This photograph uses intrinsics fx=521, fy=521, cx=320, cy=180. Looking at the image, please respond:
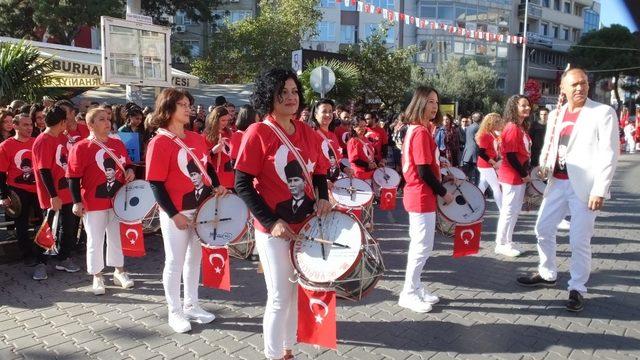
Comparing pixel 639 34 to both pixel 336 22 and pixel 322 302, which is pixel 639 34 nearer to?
pixel 322 302

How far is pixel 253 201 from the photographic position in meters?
3.17

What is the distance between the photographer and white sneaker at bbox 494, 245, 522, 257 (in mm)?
6832

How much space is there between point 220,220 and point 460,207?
2.36m

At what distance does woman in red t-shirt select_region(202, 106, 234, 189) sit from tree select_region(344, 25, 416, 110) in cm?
1861

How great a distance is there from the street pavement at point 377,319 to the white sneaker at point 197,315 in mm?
63

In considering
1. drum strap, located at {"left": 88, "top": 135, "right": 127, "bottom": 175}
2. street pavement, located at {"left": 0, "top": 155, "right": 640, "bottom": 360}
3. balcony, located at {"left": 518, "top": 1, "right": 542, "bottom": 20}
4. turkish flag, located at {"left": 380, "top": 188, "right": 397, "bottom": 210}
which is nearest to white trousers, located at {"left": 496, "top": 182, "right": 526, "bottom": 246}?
street pavement, located at {"left": 0, "top": 155, "right": 640, "bottom": 360}

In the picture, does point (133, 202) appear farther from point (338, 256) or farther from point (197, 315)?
point (338, 256)

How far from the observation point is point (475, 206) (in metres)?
5.14

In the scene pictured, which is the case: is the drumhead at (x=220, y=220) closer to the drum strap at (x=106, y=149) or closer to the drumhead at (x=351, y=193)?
the drum strap at (x=106, y=149)

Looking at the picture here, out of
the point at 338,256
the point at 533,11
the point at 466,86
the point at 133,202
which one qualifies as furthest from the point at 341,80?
the point at 533,11

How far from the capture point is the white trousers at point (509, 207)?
6.62 metres

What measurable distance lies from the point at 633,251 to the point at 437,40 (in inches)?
1728

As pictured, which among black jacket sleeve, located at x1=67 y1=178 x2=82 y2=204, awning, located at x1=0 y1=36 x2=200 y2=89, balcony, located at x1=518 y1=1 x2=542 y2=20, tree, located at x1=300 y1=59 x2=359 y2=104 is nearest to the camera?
black jacket sleeve, located at x1=67 y1=178 x2=82 y2=204

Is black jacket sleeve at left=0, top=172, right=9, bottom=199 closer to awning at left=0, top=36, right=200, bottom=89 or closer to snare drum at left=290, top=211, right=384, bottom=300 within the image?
snare drum at left=290, top=211, right=384, bottom=300
